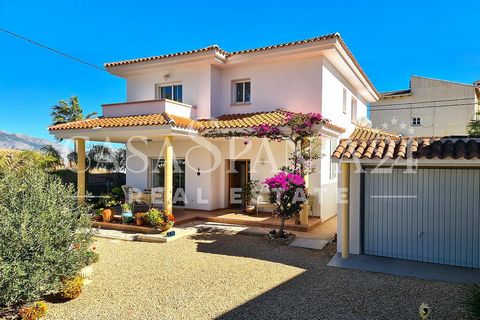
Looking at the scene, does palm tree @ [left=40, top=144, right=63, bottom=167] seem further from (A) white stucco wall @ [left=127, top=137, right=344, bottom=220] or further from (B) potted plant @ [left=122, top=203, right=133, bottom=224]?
(B) potted plant @ [left=122, top=203, right=133, bottom=224]

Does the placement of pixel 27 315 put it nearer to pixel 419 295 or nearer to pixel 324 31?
pixel 419 295

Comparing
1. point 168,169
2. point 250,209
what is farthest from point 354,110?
point 168,169

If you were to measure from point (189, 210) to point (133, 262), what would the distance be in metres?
7.59

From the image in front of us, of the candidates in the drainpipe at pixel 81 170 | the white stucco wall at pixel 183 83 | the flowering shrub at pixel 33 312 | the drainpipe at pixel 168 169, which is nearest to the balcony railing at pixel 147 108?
the white stucco wall at pixel 183 83

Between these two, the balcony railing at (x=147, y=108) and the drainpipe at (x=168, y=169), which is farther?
the balcony railing at (x=147, y=108)

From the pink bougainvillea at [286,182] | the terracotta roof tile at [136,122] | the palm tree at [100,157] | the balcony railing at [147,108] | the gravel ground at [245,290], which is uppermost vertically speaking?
the balcony railing at [147,108]

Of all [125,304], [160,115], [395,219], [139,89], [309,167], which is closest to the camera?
[125,304]

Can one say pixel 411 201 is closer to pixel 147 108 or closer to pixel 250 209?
pixel 250 209

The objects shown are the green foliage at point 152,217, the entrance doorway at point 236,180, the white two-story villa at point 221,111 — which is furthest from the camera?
the entrance doorway at point 236,180

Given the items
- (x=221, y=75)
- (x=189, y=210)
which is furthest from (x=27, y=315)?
(x=221, y=75)

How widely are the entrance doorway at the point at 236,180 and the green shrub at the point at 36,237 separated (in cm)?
1053

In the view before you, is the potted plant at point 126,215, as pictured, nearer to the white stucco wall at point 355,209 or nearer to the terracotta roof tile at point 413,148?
the white stucco wall at point 355,209

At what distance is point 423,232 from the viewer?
31.3 ft

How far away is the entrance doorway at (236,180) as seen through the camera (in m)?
18.1
